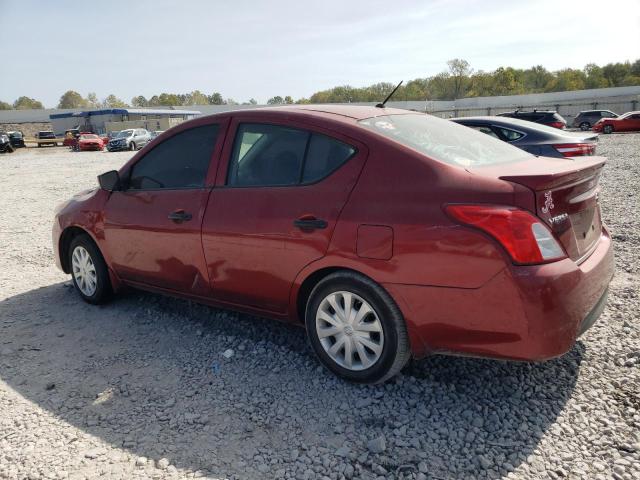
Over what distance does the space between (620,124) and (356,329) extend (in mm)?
34398

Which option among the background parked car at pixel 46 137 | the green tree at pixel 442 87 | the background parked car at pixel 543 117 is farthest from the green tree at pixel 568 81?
the background parked car at pixel 543 117

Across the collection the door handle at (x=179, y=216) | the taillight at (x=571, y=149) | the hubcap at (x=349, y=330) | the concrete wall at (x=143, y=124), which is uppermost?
the concrete wall at (x=143, y=124)

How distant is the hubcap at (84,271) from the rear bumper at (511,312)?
3055mm

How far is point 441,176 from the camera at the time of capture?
103 inches

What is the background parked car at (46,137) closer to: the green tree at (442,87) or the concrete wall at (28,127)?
the concrete wall at (28,127)

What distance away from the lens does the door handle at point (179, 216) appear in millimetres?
3619

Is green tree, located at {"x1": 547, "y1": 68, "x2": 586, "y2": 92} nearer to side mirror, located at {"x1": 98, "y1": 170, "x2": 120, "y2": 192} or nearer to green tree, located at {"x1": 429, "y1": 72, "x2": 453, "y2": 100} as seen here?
green tree, located at {"x1": 429, "y1": 72, "x2": 453, "y2": 100}

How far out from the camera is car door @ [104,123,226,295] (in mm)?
3631

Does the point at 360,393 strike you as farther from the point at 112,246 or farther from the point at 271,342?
the point at 112,246

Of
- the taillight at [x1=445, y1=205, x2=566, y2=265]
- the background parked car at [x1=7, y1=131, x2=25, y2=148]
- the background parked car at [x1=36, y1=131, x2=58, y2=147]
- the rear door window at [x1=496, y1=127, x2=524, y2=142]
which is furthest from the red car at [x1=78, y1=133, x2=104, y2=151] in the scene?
the taillight at [x1=445, y1=205, x2=566, y2=265]

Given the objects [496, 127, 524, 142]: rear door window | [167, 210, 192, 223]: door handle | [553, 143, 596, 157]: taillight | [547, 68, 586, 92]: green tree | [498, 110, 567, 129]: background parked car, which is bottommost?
[167, 210, 192, 223]: door handle

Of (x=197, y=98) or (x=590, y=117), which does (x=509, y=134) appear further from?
(x=197, y=98)

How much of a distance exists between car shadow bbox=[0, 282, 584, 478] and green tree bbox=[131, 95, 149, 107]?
140581 mm

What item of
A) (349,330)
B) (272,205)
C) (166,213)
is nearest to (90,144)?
(166,213)
